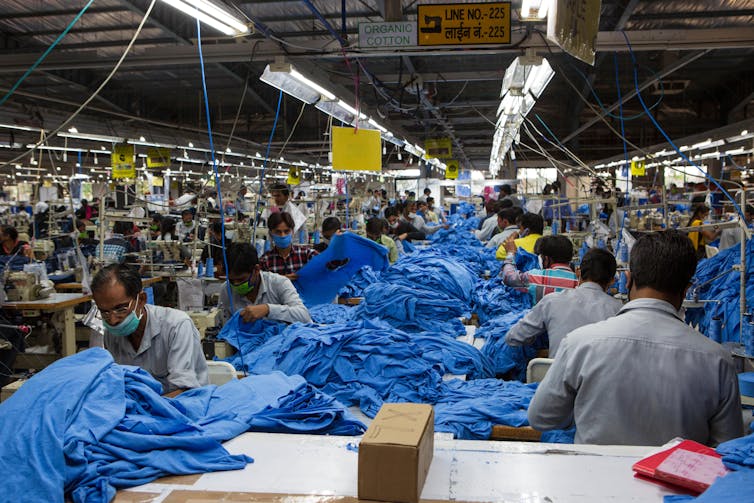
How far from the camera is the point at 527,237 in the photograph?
248 inches

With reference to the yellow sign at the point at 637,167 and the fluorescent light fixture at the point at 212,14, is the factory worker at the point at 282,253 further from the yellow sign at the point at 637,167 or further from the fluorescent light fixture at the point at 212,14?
the yellow sign at the point at 637,167

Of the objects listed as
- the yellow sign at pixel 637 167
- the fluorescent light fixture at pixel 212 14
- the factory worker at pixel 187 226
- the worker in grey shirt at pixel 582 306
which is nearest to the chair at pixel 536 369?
the worker in grey shirt at pixel 582 306

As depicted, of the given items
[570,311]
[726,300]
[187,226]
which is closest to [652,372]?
[570,311]

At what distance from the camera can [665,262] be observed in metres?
2.07

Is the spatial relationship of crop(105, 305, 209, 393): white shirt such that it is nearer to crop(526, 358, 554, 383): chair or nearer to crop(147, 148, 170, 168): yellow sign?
crop(526, 358, 554, 383): chair

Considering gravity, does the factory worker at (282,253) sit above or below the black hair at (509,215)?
below

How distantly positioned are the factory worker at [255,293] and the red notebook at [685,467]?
2752 mm

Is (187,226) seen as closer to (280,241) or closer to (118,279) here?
(280,241)

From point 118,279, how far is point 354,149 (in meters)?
3.80

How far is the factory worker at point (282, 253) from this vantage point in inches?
242

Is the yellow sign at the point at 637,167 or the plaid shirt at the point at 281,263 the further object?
the yellow sign at the point at 637,167

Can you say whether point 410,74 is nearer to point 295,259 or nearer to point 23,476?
point 295,259

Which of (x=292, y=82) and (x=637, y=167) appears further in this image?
(x=637, y=167)

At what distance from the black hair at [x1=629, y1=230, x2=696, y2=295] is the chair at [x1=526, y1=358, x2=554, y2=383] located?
142 centimetres
